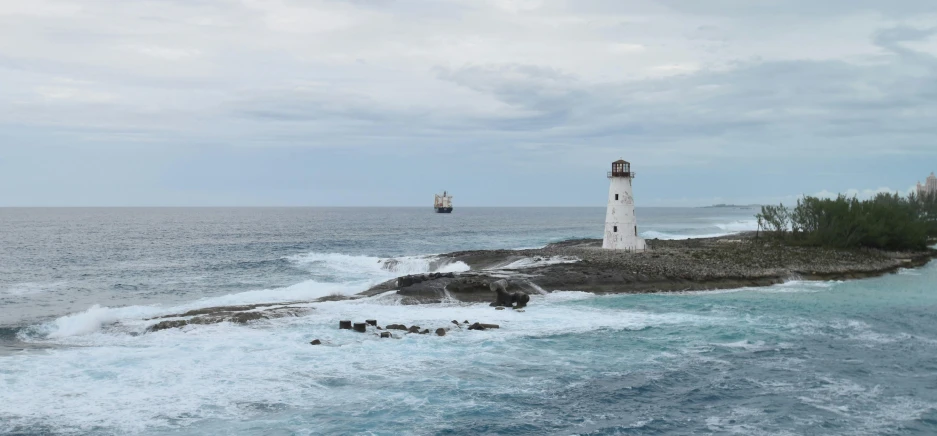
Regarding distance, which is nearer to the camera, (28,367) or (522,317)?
(28,367)

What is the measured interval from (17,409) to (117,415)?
119 inches

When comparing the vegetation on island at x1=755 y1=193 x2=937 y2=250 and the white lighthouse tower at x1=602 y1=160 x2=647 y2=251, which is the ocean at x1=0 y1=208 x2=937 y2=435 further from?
the vegetation on island at x1=755 y1=193 x2=937 y2=250

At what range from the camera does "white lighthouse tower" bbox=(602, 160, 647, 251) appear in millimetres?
55031

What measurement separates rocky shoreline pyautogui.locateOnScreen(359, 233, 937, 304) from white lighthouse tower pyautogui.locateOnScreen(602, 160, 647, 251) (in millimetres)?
1754

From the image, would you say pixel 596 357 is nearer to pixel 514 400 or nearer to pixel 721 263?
pixel 514 400

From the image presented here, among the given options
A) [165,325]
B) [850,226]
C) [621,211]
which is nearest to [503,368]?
[165,325]

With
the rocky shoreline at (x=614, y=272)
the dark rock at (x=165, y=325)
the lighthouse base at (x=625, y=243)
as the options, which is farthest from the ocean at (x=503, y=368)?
the lighthouse base at (x=625, y=243)

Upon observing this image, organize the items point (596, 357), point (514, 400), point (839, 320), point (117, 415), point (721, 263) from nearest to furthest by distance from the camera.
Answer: point (117, 415) → point (514, 400) → point (596, 357) → point (839, 320) → point (721, 263)

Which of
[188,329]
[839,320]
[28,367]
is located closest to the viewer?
[28,367]

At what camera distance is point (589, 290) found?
39625 millimetres

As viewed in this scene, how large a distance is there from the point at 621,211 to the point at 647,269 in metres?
12.2

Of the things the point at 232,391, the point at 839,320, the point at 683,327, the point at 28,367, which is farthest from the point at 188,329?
the point at 839,320

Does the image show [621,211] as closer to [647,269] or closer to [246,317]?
[647,269]

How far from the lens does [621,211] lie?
55.3 m
